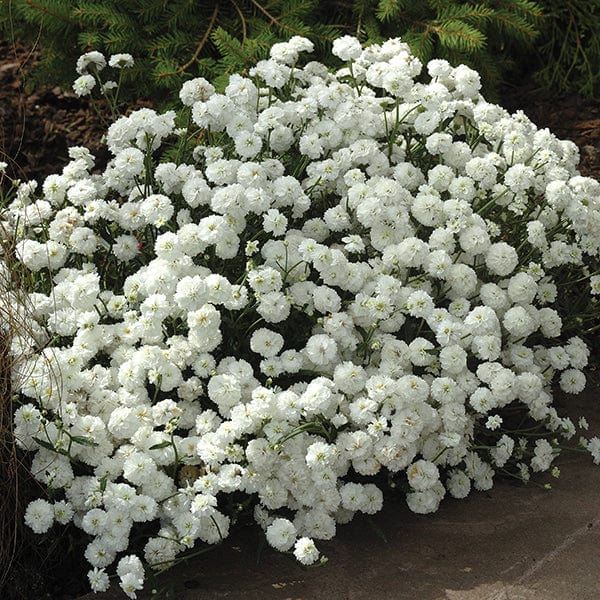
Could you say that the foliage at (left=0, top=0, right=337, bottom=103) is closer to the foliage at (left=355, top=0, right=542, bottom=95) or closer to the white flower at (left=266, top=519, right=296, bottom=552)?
the foliage at (left=355, top=0, right=542, bottom=95)

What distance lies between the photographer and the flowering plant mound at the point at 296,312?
9.22 feet

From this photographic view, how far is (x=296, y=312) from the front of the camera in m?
3.14

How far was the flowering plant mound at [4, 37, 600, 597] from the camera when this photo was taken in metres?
2.81

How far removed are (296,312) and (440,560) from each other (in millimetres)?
807

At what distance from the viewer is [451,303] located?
3158mm

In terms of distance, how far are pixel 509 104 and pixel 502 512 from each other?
2515 millimetres

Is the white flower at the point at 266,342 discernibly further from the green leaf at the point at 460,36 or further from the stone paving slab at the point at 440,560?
the green leaf at the point at 460,36

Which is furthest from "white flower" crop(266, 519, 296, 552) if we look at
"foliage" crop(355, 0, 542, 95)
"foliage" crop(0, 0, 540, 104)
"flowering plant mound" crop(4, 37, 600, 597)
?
"foliage" crop(355, 0, 542, 95)

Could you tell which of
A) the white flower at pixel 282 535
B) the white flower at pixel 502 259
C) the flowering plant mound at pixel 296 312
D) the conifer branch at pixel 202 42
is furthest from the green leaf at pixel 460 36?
the white flower at pixel 282 535

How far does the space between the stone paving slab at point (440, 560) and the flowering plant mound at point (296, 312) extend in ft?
0.29

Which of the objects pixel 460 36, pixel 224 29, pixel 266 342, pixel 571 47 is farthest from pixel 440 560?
pixel 571 47

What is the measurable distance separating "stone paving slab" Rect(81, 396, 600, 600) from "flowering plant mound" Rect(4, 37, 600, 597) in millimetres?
87

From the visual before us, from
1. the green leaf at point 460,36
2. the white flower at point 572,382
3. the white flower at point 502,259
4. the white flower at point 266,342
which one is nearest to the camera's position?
the white flower at point 266,342

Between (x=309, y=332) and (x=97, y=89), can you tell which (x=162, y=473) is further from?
(x=97, y=89)
